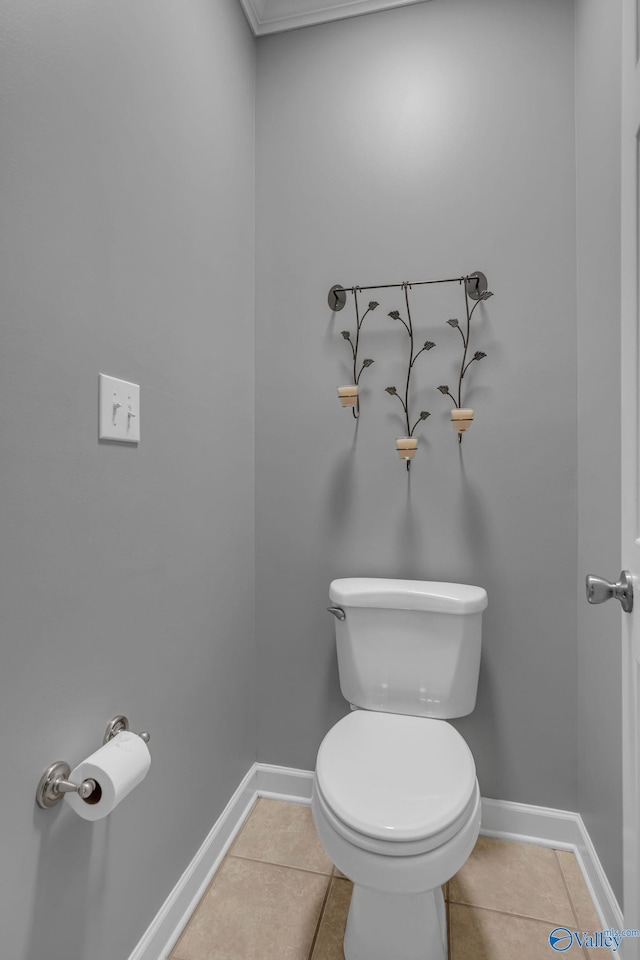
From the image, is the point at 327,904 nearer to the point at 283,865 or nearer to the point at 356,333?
the point at 283,865

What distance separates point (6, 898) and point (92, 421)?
73 cm

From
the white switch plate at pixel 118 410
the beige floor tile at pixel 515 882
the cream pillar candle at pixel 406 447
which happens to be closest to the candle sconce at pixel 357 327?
the cream pillar candle at pixel 406 447

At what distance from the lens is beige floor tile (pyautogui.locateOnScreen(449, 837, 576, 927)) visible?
4.20 ft

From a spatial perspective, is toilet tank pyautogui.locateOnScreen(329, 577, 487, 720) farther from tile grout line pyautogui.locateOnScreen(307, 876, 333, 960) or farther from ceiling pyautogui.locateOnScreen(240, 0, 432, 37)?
ceiling pyautogui.locateOnScreen(240, 0, 432, 37)

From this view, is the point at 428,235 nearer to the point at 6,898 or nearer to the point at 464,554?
the point at 464,554

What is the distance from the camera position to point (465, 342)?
1.52m

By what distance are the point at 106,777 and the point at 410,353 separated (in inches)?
51.3

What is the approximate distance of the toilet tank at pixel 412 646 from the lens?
1386 millimetres

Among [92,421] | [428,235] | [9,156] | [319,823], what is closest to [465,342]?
[428,235]

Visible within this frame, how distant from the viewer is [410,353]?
5.12 feet

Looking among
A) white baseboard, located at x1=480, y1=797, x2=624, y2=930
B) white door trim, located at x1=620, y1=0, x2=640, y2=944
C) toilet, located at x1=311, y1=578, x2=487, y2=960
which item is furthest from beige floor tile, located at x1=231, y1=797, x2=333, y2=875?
white door trim, located at x1=620, y1=0, x2=640, y2=944

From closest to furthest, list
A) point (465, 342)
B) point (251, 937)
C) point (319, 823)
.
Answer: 1. point (319, 823)
2. point (251, 937)
3. point (465, 342)

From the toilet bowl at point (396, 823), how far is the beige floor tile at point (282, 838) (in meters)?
0.29

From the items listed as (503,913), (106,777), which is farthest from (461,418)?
(503,913)
